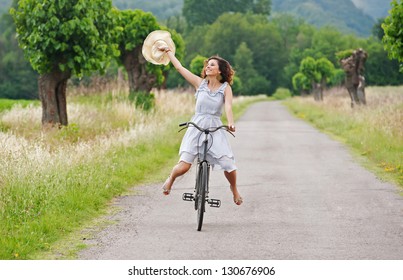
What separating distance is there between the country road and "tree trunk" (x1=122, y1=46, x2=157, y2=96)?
15389 mm

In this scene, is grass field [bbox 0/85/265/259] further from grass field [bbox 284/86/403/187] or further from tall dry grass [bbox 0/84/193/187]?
grass field [bbox 284/86/403/187]

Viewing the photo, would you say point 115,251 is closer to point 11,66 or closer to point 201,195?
point 201,195

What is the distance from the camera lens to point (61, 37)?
61.5 feet

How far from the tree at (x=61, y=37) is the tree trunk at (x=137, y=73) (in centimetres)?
1142

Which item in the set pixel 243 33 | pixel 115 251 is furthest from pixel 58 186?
pixel 243 33

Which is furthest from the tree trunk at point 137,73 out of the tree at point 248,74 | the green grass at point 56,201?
the tree at point 248,74

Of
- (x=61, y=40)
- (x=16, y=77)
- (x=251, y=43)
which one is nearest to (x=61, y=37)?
(x=61, y=40)

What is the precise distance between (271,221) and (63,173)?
316 cm

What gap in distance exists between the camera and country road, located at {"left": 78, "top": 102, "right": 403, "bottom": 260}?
26.2 feet

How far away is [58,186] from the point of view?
418 inches

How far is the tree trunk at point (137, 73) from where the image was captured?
31.5 m

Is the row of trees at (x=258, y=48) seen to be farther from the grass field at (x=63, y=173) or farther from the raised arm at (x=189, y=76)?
the raised arm at (x=189, y=76)

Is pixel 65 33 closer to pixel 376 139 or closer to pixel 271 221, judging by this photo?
pixel 376 139
